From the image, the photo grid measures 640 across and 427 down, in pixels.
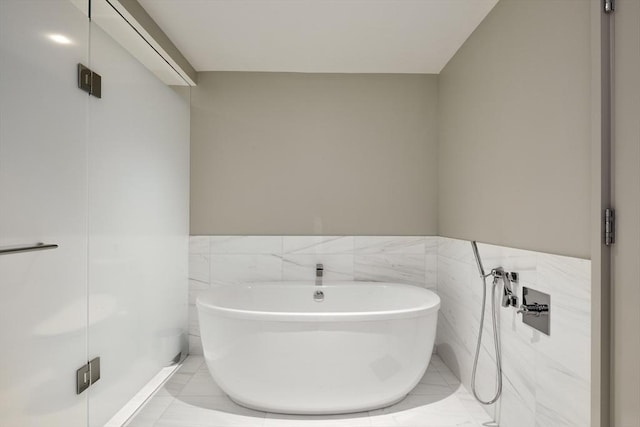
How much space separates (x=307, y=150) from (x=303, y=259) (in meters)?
0.90

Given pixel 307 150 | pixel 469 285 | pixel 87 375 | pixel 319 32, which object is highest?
pixel 319 32

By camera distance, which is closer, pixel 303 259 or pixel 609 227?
pixel 609 227

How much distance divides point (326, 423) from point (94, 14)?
7.87ft

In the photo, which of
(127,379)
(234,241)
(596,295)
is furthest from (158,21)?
(596,295)

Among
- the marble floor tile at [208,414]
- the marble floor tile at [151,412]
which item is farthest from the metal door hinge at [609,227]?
the marble floor tile at [151,412]

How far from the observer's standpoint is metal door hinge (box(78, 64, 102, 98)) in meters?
1.83

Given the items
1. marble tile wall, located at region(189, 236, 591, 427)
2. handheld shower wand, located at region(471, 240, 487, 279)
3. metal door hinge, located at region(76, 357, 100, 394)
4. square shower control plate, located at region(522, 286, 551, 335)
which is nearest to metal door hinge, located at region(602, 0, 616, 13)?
marble tile wall, located at region(189, 236, 591, 427)

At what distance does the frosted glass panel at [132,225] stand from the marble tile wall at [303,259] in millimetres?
166

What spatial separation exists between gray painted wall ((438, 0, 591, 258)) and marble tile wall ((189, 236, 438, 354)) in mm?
595

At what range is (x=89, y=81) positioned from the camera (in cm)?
190

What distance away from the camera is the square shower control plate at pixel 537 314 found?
1715 mm

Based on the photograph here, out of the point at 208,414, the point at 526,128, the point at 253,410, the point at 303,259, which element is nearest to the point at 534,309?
the point at 526,128

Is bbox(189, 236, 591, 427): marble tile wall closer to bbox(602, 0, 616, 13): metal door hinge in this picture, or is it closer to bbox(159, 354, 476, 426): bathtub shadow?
bbox(159, 354, 476, 426): bathtub shadow

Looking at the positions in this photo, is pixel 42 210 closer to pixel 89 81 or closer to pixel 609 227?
pixel 89 81
